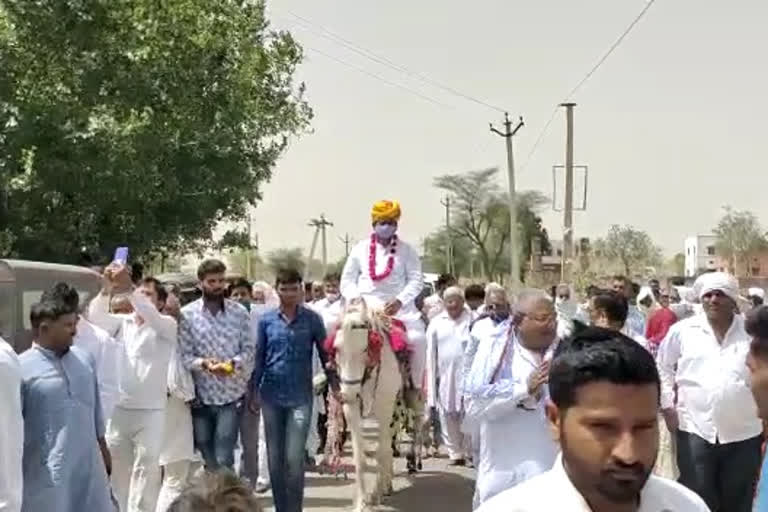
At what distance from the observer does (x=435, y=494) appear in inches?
470

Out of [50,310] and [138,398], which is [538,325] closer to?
[50,310]

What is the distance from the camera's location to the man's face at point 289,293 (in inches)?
373

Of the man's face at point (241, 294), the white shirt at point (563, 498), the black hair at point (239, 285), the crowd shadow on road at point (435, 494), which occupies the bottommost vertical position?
the crowd shadow on road at point (435, 494)

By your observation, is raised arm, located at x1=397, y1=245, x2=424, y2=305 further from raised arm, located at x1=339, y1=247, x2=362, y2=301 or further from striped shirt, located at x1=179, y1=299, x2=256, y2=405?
striped shirt, located at x1=179, y1=299, x2=256, y2=405

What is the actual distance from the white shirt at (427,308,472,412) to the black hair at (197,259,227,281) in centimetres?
431

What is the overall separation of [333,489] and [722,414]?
17.2 feet

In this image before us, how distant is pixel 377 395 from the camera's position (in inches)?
444

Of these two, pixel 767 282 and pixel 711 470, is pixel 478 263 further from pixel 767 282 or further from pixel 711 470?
pixel 711 470

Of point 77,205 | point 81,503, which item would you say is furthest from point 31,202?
point 81,503

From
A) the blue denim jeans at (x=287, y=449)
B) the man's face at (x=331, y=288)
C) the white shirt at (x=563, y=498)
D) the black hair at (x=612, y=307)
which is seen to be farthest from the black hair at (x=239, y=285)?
the white shirt at (x=563, y=498)

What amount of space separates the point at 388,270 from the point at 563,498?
28.8 ft

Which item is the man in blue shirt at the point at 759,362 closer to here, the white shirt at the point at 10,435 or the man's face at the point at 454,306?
the white shirt at the point at 10,435

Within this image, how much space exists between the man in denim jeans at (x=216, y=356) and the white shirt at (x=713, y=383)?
3.18 metres

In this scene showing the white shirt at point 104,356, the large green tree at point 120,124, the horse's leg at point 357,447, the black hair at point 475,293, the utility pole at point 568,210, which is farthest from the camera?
the utility pole at point 568,210
